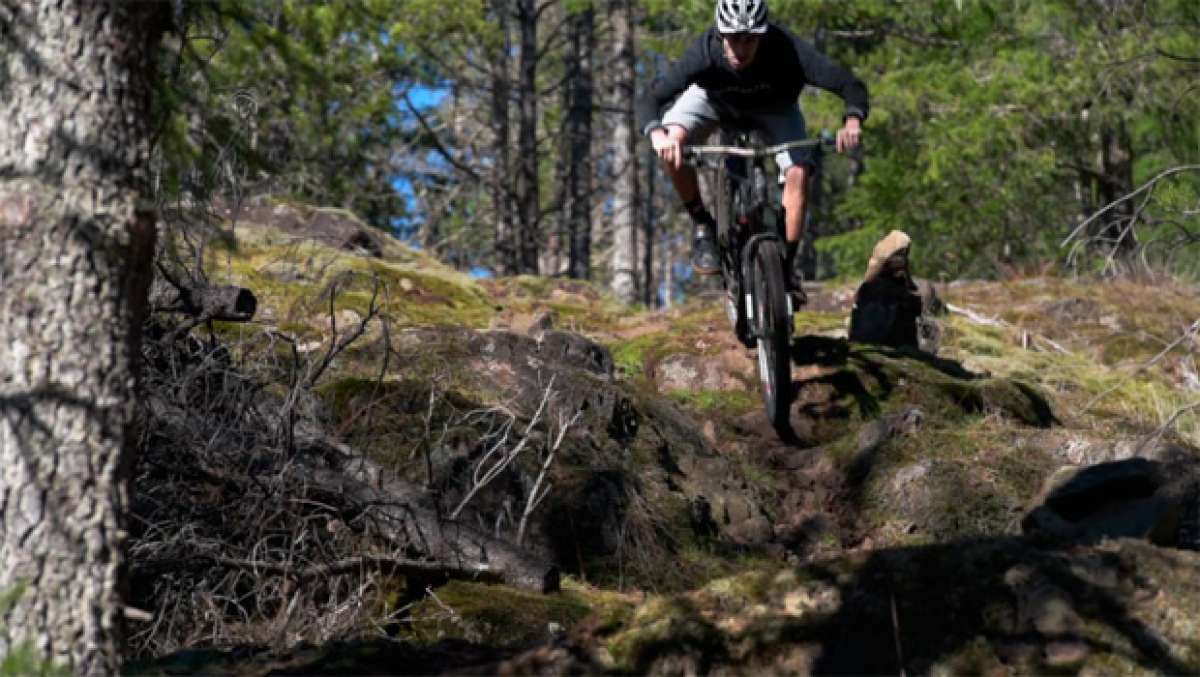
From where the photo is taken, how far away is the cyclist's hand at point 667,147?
8117mm

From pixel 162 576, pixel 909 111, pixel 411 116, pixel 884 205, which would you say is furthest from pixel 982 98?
pixel 162 576

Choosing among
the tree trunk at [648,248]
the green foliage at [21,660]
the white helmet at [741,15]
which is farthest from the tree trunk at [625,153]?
the green foliage at [21,660]

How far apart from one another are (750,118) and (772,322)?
1.32m

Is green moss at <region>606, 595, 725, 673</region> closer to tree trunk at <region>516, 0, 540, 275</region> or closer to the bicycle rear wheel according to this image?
the bicycle rear wheel

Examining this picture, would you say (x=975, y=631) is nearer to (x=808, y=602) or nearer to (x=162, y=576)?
(x=808, y=602)

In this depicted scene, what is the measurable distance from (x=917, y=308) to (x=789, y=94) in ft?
9.38

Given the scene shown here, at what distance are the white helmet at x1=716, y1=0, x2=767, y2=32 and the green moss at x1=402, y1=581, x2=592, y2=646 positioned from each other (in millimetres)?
3684

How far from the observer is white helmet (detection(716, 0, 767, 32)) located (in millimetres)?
7617

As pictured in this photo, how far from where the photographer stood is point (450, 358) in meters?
7.80

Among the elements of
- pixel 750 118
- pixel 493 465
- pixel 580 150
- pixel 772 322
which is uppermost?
pixel 580 150

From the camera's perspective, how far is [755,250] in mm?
8234

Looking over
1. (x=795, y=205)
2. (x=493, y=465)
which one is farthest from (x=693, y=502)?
(x=795, y=205)

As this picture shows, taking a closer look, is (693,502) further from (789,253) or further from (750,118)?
(750,118)

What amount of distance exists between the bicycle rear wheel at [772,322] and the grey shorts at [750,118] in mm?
647
